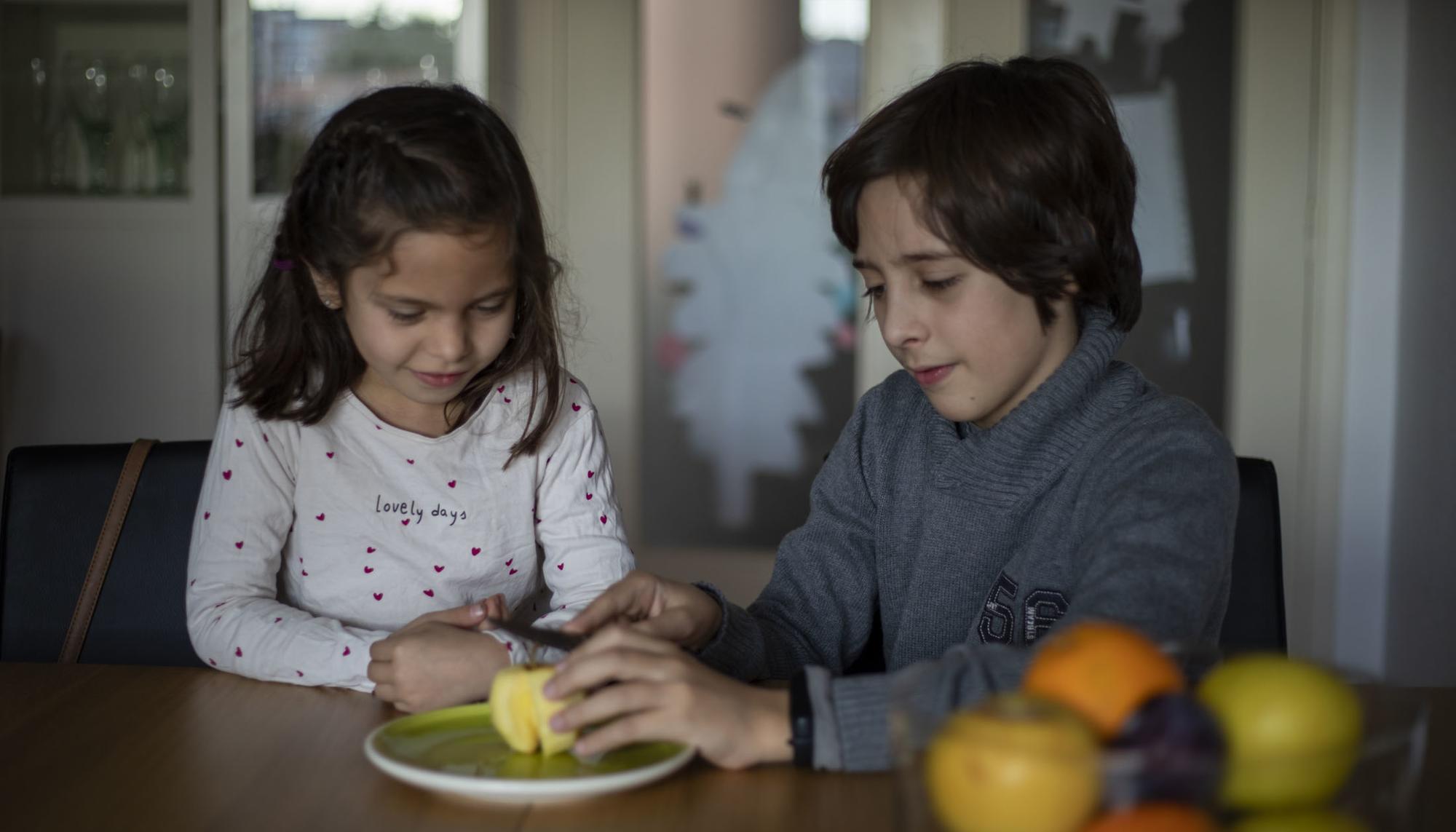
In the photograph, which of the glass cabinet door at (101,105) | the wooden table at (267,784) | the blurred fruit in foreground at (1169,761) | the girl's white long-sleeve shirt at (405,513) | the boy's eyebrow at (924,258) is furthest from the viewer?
the glass cabinet door at (101,105)

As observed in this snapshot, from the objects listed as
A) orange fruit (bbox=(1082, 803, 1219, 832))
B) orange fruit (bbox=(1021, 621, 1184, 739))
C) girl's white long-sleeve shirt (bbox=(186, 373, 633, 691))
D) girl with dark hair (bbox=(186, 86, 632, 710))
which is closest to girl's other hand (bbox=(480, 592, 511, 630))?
girl with dark hair (bbox=(186, 86, 632, 710))

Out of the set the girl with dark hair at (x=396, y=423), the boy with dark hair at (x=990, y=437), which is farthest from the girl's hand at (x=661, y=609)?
the girl with dark hair at (x=396, y=423)

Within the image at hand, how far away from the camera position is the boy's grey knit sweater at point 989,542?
2.90ft

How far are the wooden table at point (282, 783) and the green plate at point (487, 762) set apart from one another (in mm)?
12

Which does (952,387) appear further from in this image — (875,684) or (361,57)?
(361,57)

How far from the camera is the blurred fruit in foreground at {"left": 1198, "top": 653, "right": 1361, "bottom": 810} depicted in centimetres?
51

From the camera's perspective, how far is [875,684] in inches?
34.1

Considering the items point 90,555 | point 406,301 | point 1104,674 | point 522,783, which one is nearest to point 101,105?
point 90,555

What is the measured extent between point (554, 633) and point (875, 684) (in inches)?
8.6

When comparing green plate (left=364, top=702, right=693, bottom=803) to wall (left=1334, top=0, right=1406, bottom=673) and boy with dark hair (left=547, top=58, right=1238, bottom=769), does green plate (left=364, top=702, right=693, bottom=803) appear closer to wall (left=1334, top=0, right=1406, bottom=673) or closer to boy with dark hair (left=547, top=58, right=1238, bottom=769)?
boy with dark hair (left=547, top=58, right=1238, bottom=769)

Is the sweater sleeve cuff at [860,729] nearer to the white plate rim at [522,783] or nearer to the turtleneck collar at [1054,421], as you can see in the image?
the white plate rim at [522,783]

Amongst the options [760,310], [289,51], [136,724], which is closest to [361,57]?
[289,51]

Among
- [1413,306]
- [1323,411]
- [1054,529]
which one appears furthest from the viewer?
[1323,411]

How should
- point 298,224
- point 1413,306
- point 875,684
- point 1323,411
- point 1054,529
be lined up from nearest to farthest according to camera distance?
point 875,684
point 1054,529
point 298,224
point 1413,306
point 1323,411
